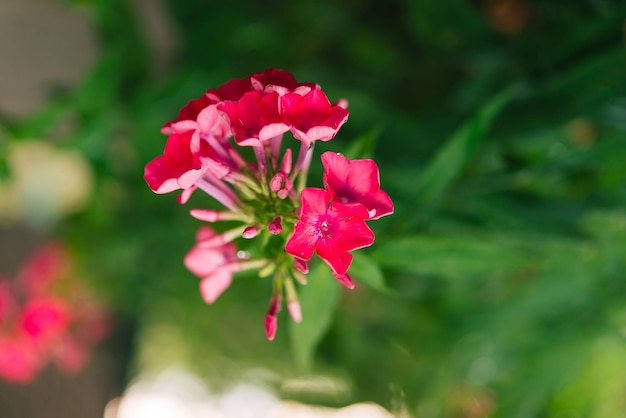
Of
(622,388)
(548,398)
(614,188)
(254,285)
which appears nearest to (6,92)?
(254,285)

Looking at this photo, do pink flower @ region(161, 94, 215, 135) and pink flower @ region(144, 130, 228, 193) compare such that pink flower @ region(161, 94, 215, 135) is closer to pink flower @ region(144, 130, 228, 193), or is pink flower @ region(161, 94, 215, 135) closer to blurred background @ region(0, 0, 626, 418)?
pink flower @ region(144, 130, 228, 193)

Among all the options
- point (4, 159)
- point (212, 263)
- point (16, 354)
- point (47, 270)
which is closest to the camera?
point (212, 263)

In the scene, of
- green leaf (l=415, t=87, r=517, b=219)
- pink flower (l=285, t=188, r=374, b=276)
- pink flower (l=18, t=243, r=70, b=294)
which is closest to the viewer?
pink flower (l=285, t=188, r=374, b=276)

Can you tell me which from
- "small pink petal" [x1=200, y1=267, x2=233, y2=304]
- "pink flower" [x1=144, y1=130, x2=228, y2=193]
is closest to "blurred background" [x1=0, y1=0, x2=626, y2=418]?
"small pink petal" [x1=200, y1=267, x2=233, y2=304]

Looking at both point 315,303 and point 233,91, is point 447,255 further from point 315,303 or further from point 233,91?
point 233,91

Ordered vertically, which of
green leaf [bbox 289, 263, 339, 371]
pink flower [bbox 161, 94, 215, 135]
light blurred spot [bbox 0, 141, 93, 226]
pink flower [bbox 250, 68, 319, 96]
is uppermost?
pink flower [bbox 250, 68, 319, 96]

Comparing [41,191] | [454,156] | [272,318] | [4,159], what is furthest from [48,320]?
[454,156]

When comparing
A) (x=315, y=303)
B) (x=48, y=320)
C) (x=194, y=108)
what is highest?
(x=194, y=108)
